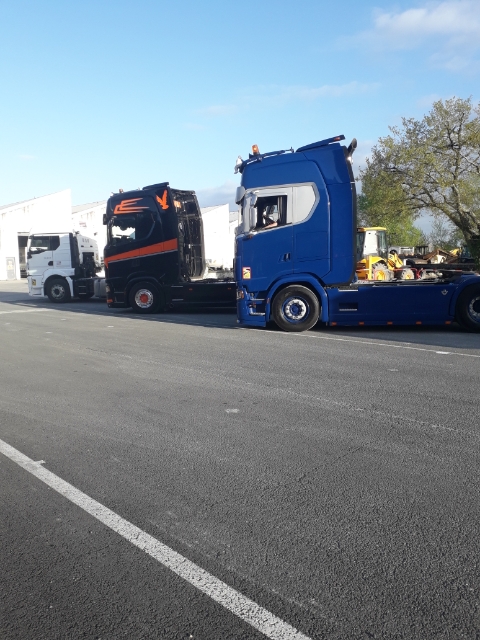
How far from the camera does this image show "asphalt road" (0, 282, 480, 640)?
2.90 m

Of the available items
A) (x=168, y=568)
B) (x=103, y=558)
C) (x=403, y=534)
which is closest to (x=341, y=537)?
(x=403, y=534)

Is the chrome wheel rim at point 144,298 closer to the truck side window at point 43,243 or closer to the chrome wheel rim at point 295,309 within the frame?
the chrome wheel rim at point 295,309

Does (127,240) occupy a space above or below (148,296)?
above

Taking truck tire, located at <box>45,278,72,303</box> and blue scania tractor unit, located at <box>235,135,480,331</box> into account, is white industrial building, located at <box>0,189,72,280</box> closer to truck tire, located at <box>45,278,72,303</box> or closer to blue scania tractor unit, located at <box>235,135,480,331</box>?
truck tire, located at <box>45,278,72,303</box>

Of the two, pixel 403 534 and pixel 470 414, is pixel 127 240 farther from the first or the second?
pixel 403 534

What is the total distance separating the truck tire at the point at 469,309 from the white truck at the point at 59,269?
15.3 metres

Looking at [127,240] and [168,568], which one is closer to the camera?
[168,568]

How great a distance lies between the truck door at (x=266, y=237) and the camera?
12047 millimetres

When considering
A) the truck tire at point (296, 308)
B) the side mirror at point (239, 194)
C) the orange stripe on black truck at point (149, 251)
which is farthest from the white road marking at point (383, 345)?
the orange stripe on black truck at point (149, 251)

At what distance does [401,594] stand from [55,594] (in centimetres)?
178

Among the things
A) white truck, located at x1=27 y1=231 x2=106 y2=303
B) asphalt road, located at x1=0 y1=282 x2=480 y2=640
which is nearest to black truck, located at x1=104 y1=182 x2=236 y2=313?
white truck, located at x1=27 y1=231 x2=106 y2=303

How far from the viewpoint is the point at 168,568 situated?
3.30 metres

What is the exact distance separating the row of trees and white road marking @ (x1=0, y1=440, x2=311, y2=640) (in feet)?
117

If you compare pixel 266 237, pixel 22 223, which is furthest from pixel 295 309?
pixel 22 223
